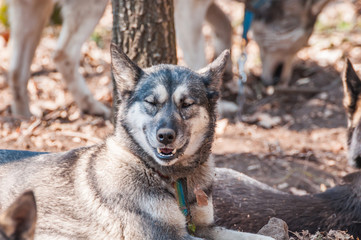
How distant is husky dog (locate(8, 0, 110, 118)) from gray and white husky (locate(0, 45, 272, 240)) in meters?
2.70

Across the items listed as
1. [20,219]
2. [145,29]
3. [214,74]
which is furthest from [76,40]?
[20,219]

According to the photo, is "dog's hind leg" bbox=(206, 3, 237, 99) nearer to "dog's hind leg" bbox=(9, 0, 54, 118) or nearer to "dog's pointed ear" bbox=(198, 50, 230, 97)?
"dog's hind leg" bbox=(9, 0, 54, 118)

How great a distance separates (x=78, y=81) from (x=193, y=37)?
1574mm

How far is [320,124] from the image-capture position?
6871 millimetres

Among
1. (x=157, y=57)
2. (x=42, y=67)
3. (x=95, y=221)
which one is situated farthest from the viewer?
(x=42, y=67)

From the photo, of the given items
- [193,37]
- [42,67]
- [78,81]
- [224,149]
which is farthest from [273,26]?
[42,67]

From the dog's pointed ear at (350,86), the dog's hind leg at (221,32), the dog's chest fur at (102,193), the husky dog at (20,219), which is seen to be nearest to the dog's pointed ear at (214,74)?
the dog's chest fur at (102,193)

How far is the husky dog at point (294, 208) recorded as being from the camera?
359cm

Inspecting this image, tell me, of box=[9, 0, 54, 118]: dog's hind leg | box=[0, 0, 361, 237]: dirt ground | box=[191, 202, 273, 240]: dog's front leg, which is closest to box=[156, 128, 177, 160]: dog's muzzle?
box=[191, 202, 273, 240]: dog's front leg

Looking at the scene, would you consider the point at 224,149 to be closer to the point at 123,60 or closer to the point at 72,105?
the point at 72,105

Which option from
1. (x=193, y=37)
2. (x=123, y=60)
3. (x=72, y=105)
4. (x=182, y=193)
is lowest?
(x=182, y=193)

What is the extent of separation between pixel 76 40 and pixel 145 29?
1856mm

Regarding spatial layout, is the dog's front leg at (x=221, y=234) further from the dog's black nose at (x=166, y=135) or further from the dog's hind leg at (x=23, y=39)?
the dog's hind leg at (x=23, y=39)

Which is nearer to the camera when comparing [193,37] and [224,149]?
[224,149]
